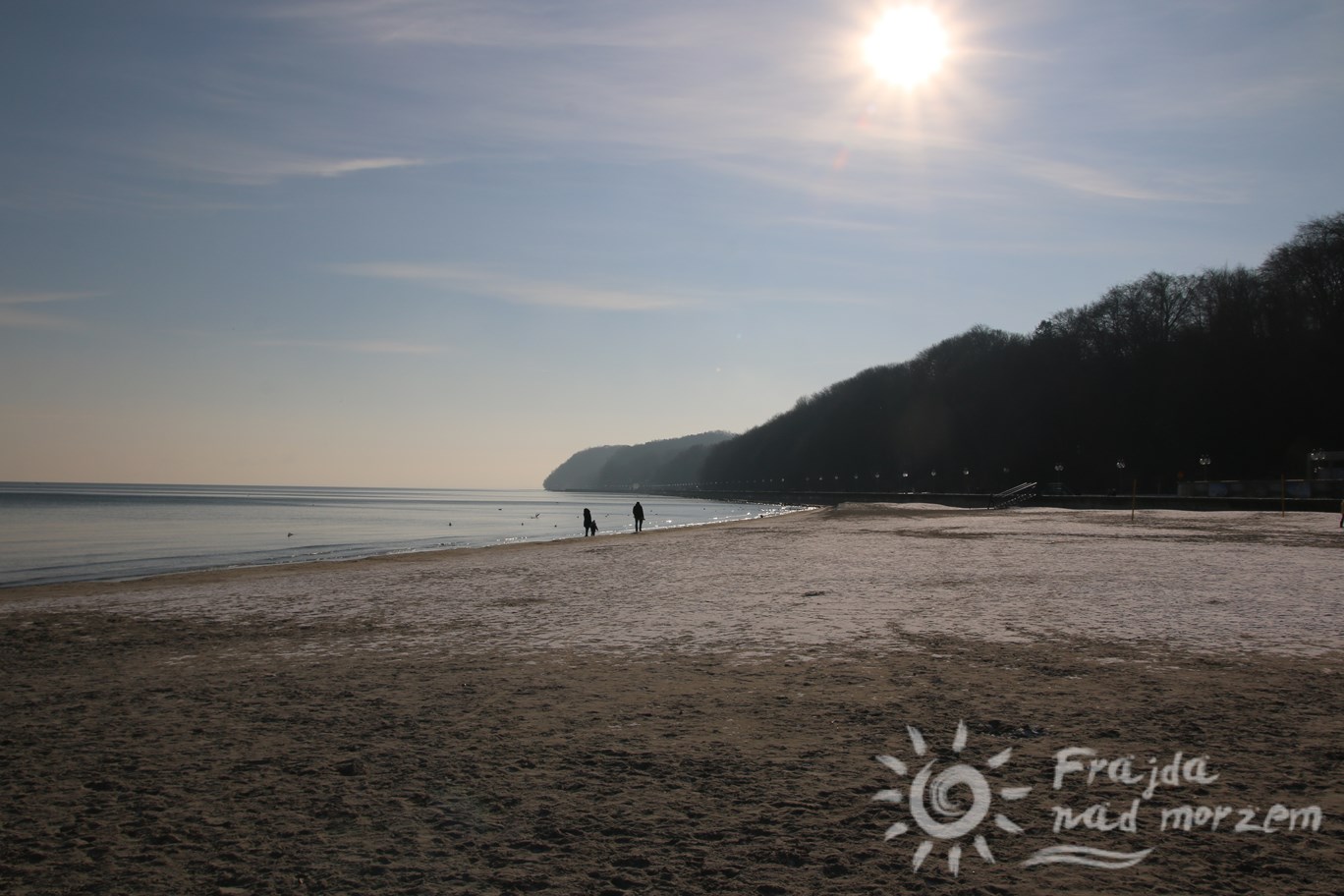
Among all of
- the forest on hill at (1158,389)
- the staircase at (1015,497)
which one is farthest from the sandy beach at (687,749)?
the forest on hill at (1158,389)

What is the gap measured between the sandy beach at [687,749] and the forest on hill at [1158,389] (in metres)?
70.3

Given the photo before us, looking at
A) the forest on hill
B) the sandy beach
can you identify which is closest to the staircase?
the forest on hill

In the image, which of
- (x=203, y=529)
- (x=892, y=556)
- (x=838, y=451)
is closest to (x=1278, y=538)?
(x=892, y=556)

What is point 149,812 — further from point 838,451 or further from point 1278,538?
point 838,451

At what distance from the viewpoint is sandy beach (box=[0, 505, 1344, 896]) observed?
4.56 meters

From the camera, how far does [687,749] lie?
21.0 feet

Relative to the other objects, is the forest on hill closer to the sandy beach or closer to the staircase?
the staircase

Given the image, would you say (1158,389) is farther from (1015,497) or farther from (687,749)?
(687,749)

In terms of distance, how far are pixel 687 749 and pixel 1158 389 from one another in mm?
89980

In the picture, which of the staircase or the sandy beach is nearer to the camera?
the sandy beach

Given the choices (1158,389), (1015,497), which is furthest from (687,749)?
(1158,389)

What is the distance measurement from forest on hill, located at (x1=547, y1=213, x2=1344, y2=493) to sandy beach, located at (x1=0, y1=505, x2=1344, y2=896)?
70.3m

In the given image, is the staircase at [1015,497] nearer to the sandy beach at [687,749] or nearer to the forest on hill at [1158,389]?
the forest on hill at [1158,389]

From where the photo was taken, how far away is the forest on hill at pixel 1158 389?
72500mm
